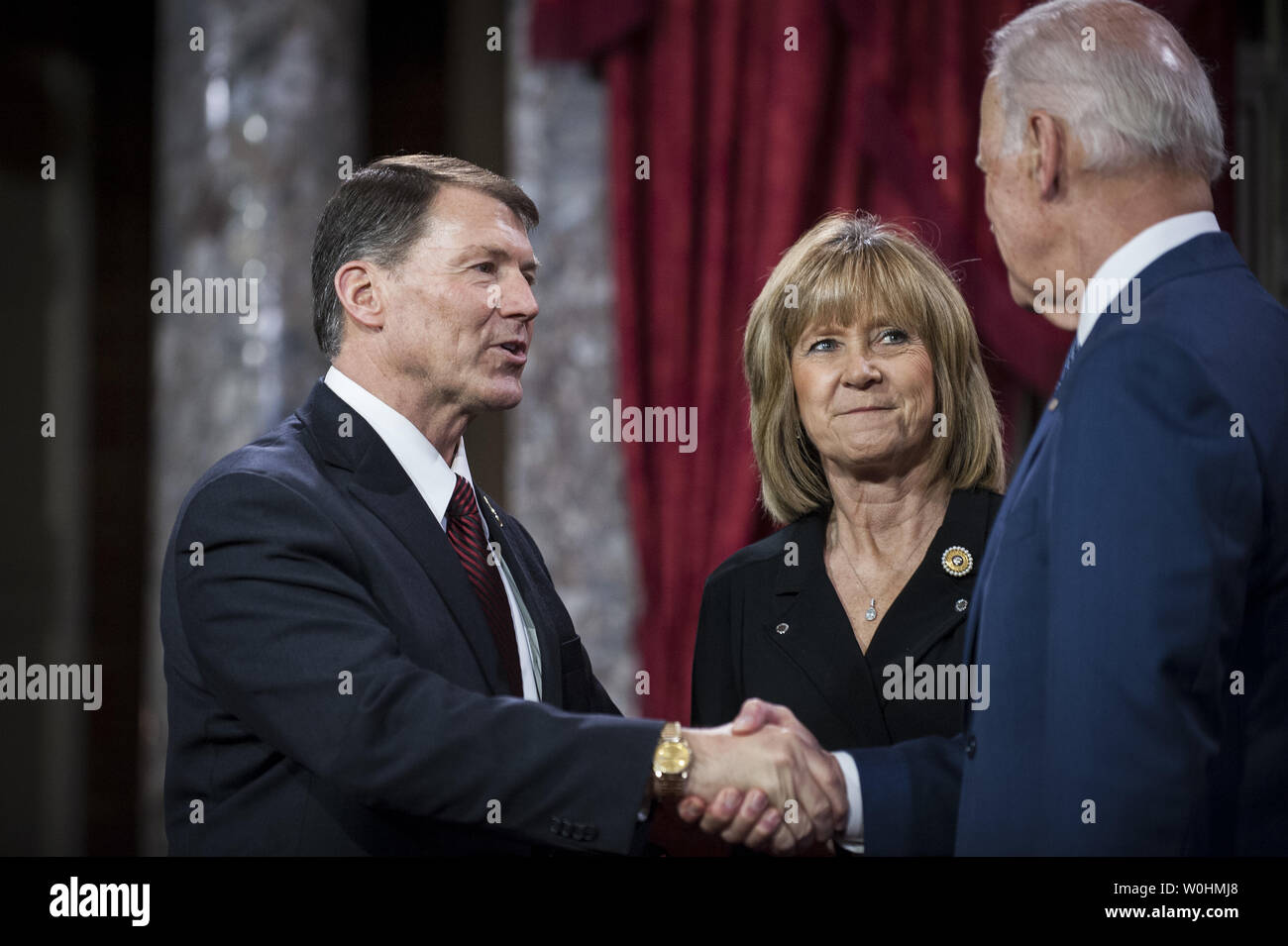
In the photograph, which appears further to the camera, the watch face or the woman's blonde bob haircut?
the woman's blonde bob haircut

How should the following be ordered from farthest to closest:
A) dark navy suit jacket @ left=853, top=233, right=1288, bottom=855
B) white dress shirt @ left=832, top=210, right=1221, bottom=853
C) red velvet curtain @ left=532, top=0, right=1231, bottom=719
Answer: red velvet curtain @ left=532, top=0, right=1231, bottom=719 → white dress shirt @ left=832, top=210, right=1221, bottom=853 → dark navy suit jacket @ left=853, top=233, right=1288, bottom=855

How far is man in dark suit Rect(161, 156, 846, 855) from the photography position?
6.02 ft

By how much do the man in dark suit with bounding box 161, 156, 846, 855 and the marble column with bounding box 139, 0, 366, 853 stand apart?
1323mm

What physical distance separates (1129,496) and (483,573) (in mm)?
1028

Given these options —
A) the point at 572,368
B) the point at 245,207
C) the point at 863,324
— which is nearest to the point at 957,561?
the point at 863,324

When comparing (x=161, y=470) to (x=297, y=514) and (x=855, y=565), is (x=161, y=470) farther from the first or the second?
(x=855, y=565)

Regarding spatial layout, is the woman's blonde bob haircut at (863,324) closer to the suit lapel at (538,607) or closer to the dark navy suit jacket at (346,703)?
the suit lapel at (538,607)

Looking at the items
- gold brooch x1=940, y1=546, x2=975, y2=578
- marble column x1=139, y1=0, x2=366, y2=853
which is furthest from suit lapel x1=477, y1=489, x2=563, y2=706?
marble column x1=139, y1=0, x2=366, y2=853

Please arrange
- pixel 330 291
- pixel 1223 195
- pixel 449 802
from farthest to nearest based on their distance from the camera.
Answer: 1. pixel 1223 195
2. pixel 330 291
3. pixel 449 802

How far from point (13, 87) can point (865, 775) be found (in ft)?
10.4

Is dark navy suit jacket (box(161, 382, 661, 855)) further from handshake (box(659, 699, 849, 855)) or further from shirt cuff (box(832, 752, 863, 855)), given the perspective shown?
shirt cuff (box(832, 752, 863, 855))

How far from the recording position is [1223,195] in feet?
10.8

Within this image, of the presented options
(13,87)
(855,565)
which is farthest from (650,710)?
(13,87)

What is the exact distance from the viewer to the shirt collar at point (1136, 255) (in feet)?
5.30
